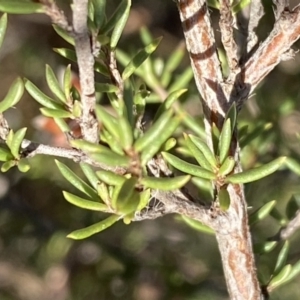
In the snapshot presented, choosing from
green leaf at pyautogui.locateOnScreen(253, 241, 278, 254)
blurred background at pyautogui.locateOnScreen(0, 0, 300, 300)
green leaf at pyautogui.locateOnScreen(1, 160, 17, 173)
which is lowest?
blurred background at pyautogui.locateOnScreen(0, 0, 300, 300)

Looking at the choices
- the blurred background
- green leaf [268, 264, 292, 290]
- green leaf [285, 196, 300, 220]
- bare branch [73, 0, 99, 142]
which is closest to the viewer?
bare branch [73, 0, 99, 142]

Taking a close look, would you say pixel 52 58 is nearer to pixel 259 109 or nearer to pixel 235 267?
pixel 259 109

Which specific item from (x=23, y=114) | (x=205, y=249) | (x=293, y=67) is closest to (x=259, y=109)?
(x=293, y=67)

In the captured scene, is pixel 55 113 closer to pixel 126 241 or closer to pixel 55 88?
pixel 55 88

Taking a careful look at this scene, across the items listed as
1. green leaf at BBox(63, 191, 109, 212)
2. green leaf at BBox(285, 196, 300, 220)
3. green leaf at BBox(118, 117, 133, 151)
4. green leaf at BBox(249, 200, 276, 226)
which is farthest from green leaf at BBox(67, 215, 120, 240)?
green leaf at BBox(285, 196, 300, 220)

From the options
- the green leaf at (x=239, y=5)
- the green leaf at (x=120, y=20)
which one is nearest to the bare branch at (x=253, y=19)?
the green leaf at (x=239, y=5)

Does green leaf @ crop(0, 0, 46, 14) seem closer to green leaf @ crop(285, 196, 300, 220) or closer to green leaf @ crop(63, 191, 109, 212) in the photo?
green leaf @ crop(63, 191, 109, 212)

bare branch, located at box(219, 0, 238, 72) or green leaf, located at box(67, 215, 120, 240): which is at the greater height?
bare branch, located at box(219, 0, 238, 72)

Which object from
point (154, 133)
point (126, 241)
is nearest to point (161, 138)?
point (154, 133)
